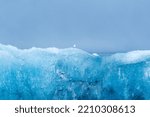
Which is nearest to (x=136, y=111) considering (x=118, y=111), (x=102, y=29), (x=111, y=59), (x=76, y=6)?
(x=118, y=111)

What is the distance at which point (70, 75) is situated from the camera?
361 centimetres

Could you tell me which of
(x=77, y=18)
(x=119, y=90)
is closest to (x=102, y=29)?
(x=77, y=18)

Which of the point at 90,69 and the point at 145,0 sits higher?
the point at 145,0

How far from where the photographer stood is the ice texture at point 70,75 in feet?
11.8

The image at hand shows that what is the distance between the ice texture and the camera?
3.59m

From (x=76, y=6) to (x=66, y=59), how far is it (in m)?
0.38

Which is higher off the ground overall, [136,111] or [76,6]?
[76,6]

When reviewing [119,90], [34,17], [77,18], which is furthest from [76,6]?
[119,90]

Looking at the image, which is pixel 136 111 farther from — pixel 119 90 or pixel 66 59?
pixel 66 59

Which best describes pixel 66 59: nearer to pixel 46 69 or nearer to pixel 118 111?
pixel 46 69

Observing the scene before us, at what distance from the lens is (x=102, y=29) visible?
362 centimetres

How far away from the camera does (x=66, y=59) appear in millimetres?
3617

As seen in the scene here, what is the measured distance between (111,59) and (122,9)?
0.36 metres

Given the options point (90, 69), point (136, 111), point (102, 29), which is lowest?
point (136, 111)
